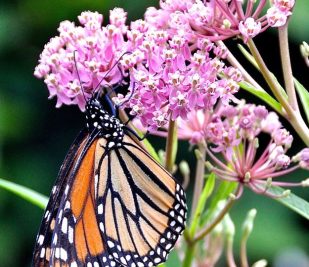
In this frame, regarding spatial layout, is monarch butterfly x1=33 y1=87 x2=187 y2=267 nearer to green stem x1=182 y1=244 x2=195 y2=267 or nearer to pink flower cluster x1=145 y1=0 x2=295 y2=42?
green stem x1=182 y1=244 x2=195 y2=267

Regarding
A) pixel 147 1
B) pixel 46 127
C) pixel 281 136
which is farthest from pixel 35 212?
pixel 281 136

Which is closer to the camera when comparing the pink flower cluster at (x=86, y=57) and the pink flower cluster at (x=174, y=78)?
the pink flower cluster at (x=174, y=78)

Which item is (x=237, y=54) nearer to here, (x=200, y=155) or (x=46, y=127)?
(x=46, y=127)

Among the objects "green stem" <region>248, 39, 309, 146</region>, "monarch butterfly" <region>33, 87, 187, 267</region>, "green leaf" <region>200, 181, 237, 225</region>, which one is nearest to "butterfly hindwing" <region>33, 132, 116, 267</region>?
"monarch butterfly" <region>33, 87, 187, 267</region>

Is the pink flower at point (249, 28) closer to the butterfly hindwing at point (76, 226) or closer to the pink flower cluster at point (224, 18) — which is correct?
the pink flower cluster at point (224, 18)

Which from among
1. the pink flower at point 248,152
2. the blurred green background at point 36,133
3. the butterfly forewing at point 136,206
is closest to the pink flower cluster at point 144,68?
the pink flower at point 248,152
